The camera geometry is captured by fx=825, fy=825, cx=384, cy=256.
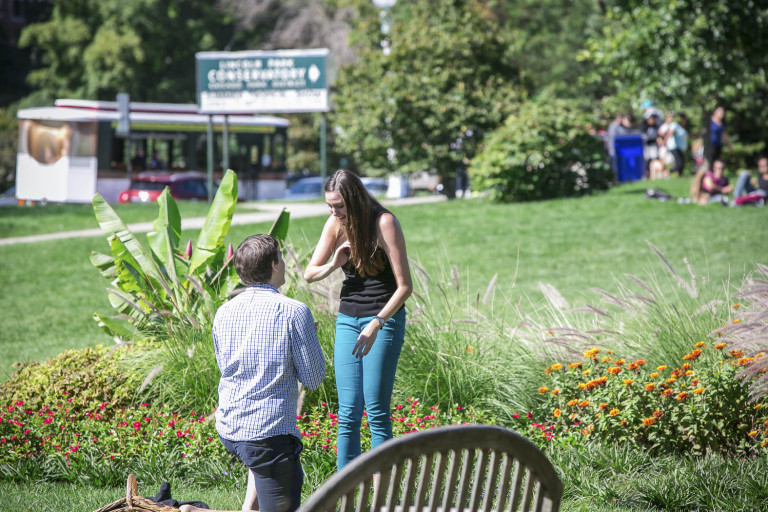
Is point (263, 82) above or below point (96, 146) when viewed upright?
above

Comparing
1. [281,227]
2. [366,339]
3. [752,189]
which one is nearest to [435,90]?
[752,189]

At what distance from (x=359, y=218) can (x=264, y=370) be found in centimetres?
100

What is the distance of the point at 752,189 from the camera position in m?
15.2

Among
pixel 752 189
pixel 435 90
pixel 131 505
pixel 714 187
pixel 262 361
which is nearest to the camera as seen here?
pixel 262 361

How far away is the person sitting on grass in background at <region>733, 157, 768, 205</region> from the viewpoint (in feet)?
48.1

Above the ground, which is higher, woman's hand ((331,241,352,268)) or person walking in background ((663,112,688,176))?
person walking in background ((663,112,688,176))

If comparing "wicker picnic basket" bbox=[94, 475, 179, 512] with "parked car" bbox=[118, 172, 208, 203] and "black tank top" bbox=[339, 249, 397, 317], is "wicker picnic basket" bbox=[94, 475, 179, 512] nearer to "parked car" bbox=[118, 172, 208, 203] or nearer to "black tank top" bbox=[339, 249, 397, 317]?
"black tank top" bbox=[339, 249, 397, 317]

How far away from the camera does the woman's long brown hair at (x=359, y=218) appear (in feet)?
12.9

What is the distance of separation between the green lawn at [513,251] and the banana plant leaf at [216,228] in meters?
2.89

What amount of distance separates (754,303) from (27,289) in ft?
32.7

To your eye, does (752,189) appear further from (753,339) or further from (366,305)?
(366,305)

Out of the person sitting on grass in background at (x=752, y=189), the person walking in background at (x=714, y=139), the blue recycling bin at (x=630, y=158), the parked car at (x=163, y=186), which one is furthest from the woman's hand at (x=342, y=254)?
Result: the parked car at (x=163, y=186)

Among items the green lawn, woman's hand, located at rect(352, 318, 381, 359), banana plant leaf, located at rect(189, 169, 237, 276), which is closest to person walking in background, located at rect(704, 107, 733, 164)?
the green lawn

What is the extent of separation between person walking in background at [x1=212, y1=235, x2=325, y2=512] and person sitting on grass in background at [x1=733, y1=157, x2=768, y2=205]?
1321 cm
